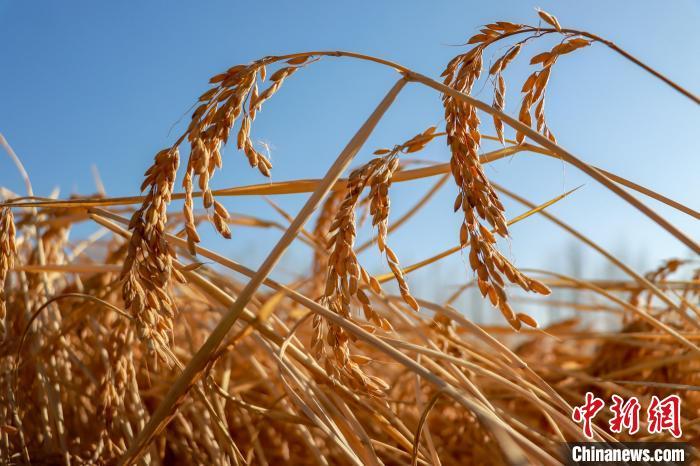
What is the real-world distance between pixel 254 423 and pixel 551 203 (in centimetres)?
65

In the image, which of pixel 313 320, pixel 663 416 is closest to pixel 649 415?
pixel 663 416

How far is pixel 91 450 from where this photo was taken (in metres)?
0.92

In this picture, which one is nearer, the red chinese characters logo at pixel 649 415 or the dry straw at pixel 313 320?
the dry straw at pixel 313 320

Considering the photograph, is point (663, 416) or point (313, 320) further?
point (663, 416)

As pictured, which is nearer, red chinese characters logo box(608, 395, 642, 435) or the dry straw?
the dry straw

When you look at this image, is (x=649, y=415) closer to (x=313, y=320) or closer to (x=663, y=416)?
(x=663, y=416)

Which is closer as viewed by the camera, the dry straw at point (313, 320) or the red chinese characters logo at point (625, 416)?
the dry straw at point (313, 320)

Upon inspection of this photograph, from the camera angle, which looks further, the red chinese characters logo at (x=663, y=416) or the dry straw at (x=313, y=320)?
the red chinese characters logo at (x=663, y=416)

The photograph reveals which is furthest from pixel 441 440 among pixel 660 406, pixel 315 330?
pixel 315 330

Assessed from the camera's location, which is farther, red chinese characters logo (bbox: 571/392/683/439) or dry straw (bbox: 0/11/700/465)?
red chinese characters logo (bbox: 571/392/683/439)

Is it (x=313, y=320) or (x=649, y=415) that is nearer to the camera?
(x=313, y=320)

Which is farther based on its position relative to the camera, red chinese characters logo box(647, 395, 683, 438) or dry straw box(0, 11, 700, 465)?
red chinese characters logo box(647, 395, 683, 438)

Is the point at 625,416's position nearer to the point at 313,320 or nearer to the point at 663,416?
the point at 663,416

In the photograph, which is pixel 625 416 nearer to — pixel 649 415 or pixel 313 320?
pixel 649 415
